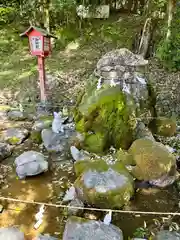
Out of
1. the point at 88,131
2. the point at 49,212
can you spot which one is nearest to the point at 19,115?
the point at 88,131

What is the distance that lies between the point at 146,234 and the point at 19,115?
549cm

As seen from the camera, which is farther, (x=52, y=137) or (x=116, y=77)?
(x=52, y=137)

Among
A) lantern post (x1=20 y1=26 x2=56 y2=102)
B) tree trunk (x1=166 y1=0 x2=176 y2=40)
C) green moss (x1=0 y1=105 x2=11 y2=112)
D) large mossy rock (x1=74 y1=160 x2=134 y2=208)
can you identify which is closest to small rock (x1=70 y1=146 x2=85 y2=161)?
large mossy rock (x1=74 y1=160 x2=134 y2=208)

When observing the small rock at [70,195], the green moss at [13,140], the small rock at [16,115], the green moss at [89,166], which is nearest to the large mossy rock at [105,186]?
the green moss at [89,166]

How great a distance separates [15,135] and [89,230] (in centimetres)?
390

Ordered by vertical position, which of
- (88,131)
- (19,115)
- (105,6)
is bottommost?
(19,115)

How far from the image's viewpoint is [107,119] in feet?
20.2

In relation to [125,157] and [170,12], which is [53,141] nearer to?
[125,157]

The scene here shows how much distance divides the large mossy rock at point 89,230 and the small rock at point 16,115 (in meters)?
4.69

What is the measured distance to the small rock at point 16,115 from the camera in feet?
27.5

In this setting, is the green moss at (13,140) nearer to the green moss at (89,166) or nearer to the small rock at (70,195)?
the green moss at (89,166)

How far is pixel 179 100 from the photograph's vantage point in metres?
9.16

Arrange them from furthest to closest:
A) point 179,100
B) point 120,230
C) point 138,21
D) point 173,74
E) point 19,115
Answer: point 138,21 → point 173,74 → point 179,100 → point 19,115 → point 120,230

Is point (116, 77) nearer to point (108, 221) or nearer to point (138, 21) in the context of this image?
→ point (108, 221)
